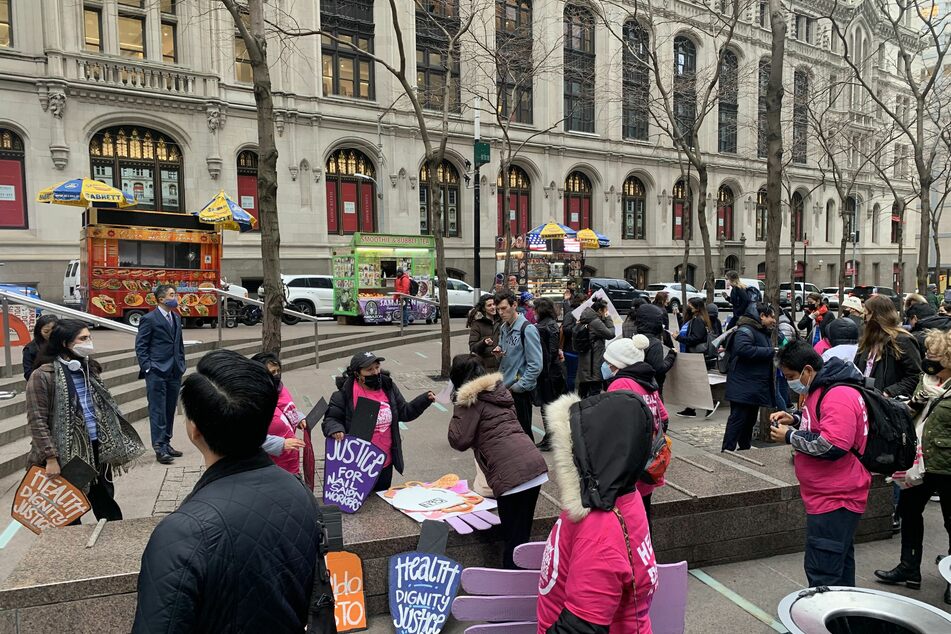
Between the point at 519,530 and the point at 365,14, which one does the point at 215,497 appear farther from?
the point at 365,14

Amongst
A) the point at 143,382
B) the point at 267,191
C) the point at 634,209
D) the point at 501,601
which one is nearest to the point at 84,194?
the point at 143,382

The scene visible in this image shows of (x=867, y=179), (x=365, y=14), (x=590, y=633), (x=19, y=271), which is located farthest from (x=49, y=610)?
(x=867, y=179)

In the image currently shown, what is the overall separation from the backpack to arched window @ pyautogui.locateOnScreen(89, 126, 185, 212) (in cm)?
2792

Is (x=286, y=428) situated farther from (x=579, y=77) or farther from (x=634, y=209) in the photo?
(x=634, y=209)

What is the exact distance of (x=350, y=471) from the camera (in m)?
4.64

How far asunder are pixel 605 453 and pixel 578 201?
38761 millimetres

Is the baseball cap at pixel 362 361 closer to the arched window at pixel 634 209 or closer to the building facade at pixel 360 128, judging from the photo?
the building facade at pixel 360 128

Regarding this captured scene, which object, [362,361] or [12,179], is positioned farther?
[12,179]

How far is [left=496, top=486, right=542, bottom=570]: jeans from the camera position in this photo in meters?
4.15

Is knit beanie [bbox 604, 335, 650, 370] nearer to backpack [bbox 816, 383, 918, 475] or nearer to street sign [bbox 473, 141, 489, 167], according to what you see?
backpack [bbox 816, 383, 918, 475]

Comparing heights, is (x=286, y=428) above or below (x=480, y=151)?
below

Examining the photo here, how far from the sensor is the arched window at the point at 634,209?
41.8 m

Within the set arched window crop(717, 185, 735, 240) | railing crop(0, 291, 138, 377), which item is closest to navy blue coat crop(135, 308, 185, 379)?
railing crop(0, 291, 138, 377)

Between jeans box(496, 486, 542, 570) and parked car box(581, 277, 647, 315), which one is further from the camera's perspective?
parked car box(581, 277, 647, 315)
